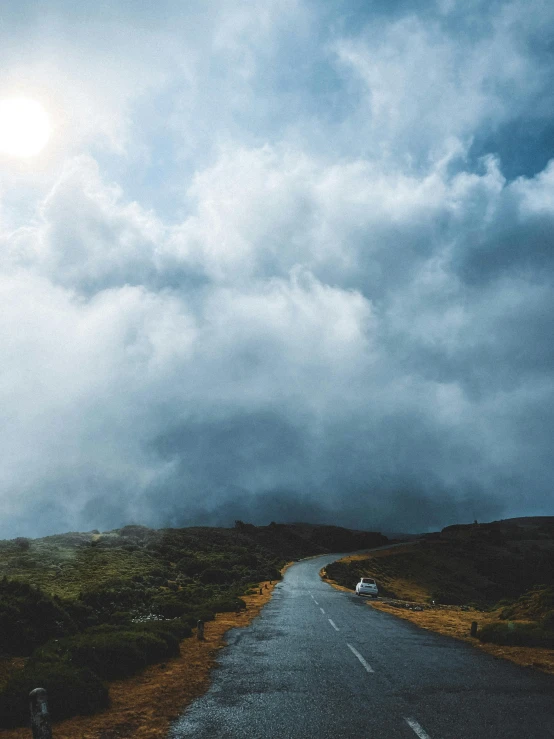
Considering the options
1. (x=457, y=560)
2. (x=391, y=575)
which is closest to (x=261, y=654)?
(x=391, y=575)

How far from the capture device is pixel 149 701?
29.8ft

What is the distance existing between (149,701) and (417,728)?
17.0 feet

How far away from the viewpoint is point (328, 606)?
27.6 m

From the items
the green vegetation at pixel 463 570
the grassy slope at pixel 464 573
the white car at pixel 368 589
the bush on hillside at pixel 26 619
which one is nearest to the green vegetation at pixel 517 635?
the grassy slope at pixel 464 573

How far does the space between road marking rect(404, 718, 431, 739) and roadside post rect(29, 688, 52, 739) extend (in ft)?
16.6

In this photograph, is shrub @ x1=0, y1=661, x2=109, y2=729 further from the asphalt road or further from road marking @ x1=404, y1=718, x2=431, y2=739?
road marking @ x1=404, y1=718, x2=431, y2=739

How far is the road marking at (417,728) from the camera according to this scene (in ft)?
21.3

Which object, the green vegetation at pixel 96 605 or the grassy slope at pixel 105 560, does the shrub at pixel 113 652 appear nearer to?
the green vegetation at pixel 96 605

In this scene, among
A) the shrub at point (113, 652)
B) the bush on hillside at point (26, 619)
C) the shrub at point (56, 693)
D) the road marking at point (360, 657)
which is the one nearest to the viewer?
the shrub at point (56, 693)

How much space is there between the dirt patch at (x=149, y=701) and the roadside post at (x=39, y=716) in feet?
4.58

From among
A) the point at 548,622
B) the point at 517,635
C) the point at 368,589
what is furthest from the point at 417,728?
the point at 368,589

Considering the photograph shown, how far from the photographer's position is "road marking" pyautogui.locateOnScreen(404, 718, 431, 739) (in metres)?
6.50

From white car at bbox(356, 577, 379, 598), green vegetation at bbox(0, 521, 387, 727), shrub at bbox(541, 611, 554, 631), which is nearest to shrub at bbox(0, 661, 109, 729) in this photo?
green vegetation at bbox(0, 521, 387, 727)

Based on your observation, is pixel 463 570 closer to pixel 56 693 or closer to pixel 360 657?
pixel 360 657
